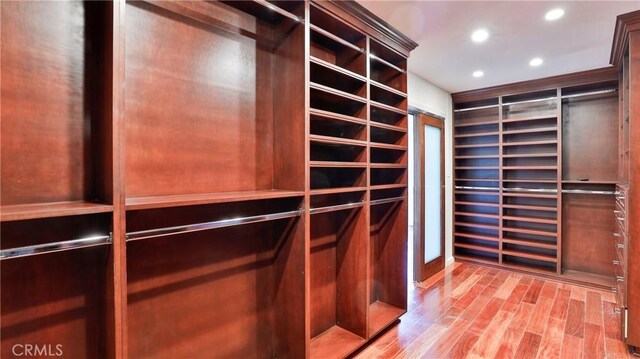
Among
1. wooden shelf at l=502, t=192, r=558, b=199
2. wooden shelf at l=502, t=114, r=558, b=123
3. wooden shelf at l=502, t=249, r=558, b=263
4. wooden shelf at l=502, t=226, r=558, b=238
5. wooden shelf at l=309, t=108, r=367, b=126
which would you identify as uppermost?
wooden shelf at l=502, t=114, r=558, b=123

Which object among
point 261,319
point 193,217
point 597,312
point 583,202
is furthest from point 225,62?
point 583,202

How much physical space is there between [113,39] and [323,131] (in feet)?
5.00

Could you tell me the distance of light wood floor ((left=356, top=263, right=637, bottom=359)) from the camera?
2.37m

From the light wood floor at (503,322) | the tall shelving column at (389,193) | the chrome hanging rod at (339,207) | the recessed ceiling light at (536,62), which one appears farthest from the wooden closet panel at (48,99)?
the recessed ceiling light at (536,62)

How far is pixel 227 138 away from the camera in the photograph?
175 centimetres

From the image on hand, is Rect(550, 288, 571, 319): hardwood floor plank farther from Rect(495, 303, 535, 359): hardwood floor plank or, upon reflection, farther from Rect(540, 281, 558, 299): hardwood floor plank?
Rect(495, 303, 535, 359): hardwood floor plank

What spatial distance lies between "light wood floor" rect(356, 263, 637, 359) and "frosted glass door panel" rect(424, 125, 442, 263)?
1.52 ft

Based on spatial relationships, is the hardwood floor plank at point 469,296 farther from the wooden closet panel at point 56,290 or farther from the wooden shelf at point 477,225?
the wooden closet panel at point 56,290

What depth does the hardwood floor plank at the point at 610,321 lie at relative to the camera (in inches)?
103

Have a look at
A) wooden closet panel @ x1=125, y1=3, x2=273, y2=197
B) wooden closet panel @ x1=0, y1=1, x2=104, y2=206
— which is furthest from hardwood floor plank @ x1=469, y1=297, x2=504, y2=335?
wooden closet panel @ x1=0, y1=1, x2=104, y2=206

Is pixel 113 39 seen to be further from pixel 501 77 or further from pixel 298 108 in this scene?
pixel 501 77

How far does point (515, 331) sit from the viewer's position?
266 centimetres

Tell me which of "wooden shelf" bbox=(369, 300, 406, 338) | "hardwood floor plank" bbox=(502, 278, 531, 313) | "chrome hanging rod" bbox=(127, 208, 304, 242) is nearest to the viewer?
"chrome hanging rod" bbox=(127, 208, 304, 242)

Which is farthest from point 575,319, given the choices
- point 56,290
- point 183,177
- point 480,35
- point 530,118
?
point 56,290
